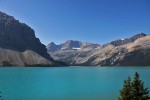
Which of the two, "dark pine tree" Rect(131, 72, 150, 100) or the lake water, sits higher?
"dark pine tree" Rect(131, 72, 150, 100)

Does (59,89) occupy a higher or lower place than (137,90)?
lower

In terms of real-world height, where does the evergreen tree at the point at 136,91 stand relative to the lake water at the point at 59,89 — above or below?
above

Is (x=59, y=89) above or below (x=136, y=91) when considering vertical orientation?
below

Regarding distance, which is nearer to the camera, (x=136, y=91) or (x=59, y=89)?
(x=136, y=91)

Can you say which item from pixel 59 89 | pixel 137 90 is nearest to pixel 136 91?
pixel 137 90

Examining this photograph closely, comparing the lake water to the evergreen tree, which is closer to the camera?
the evergreen tree

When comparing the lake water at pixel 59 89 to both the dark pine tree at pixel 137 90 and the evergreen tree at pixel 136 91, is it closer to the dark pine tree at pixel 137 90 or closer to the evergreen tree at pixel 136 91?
the evergreen tree at pixel 136 91

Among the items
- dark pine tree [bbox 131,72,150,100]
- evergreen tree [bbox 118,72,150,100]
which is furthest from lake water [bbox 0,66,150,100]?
dark pine tree [bbox 131,72,150,100]

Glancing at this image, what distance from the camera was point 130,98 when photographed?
63.4 feet

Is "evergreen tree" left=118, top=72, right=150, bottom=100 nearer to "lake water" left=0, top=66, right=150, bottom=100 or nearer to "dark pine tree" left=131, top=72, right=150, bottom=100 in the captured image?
Answer: "dark pine tree" left=131, top=72, right=150, bottom=100

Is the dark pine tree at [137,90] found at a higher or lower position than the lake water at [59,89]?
higher

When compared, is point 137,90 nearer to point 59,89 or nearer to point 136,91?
point 136,91

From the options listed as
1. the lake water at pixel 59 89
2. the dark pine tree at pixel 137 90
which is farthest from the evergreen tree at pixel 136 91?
the lake water at pixel 59 89

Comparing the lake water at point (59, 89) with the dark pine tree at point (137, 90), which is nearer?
the dark pine tree at point (137, 90)
